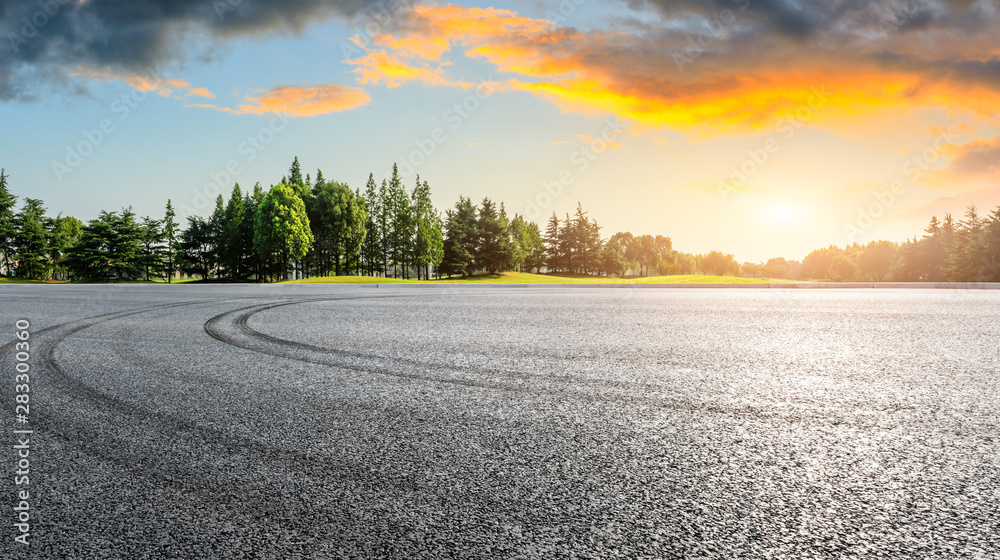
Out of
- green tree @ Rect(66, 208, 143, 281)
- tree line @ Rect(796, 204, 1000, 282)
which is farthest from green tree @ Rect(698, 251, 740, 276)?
green tree @ Rect(66, 208, 143, 281)

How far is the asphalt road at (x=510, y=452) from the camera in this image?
2.29 metres

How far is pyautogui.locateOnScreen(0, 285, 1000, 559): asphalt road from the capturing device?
2.29 meters

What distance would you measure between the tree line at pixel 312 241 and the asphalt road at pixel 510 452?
5249 cm

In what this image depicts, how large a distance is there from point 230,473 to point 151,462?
603 millimetres

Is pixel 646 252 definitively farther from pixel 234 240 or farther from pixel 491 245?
pixel 234 240

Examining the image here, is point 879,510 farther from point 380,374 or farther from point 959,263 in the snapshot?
point 959,263

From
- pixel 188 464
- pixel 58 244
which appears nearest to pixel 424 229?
pixel 58 244

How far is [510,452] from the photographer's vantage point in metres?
3.27

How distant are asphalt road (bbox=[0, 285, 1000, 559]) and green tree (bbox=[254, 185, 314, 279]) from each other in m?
49.2

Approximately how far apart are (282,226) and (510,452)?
55131 mm

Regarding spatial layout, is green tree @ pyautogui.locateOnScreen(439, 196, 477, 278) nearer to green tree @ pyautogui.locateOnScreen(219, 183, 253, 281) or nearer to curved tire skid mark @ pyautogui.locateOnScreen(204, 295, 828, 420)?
green tree @ pyautogui.locateOnScreen(219, 183, 253, 281)

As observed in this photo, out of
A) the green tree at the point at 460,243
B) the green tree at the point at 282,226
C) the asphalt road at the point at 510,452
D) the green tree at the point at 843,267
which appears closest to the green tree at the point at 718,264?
the green tree at the point at 843,267

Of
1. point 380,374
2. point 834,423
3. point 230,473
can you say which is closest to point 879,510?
point 834,423

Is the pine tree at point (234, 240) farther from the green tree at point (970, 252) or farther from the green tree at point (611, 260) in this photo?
the green tree at point (970, 252)
